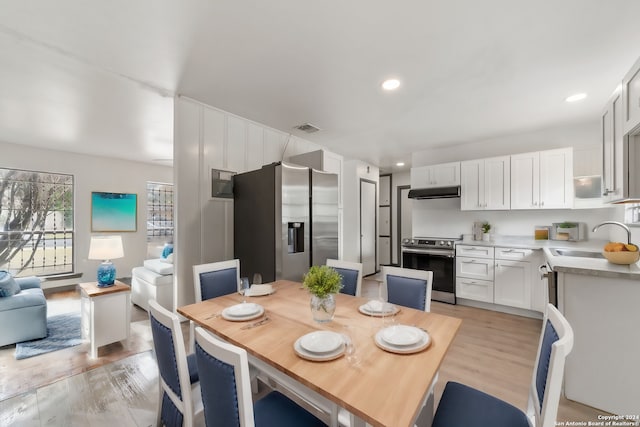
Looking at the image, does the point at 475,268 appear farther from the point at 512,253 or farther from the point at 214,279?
the point at 214,279

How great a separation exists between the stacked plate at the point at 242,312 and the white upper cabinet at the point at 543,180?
12.9 ft

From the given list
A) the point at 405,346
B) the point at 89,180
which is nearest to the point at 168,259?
the point at 89,180

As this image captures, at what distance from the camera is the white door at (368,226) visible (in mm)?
5820

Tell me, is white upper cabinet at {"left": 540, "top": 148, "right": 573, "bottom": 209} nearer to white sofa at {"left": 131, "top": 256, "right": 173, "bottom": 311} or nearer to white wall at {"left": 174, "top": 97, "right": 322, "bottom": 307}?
white wall at {"left": 174, "top": 97, "right": 322, "bottom": 307}

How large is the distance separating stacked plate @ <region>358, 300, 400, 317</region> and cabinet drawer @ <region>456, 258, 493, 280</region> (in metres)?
2.81

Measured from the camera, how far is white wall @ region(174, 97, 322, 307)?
118 inches

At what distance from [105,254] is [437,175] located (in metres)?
4.77

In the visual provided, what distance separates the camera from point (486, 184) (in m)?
4.05

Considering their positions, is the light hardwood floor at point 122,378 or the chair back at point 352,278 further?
the chair back at point 352,278

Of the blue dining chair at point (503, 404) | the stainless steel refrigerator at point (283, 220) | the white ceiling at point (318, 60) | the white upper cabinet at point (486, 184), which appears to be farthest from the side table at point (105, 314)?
the white upper cabinet at point (486, 184)

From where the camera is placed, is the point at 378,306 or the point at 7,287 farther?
the point at 7,287

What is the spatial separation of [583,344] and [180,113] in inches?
161

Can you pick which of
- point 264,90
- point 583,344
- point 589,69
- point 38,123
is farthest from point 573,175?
point 38,123

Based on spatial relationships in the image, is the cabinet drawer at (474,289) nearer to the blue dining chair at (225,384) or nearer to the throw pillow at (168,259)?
the blue dining chair at (225,384)
